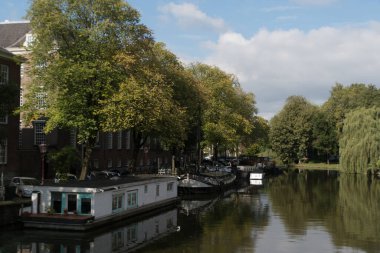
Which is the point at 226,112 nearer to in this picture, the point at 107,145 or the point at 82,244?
the point at 107,145

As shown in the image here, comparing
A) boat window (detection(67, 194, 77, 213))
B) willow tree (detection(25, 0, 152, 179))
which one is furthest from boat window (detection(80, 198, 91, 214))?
willow tree (detection(25, 0, 152, 179))

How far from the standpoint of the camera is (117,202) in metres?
37.7

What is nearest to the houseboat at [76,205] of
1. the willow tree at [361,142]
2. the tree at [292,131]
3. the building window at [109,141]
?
the building window at [109,141]

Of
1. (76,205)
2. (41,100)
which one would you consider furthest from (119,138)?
(76,205)

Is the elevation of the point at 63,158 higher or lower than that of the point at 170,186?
higher

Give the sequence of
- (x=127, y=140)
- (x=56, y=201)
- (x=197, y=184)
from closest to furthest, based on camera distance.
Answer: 1. (x=56, y=201)
2. (x=197, y=184)
3. (x=127, y=140)

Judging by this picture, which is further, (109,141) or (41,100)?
(109,141)

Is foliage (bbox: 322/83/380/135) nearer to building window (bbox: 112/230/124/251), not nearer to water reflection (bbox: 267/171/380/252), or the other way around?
water reflection (bbox: 267/171/380/252)

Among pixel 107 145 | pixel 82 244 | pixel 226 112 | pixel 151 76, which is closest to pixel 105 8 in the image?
pixel 151 76

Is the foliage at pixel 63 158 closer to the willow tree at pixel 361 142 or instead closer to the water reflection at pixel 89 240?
the water reflection at pixel 89 240

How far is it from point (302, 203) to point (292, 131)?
75.4 metres

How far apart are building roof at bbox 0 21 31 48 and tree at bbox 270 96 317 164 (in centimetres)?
7997

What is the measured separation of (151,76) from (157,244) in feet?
68.1

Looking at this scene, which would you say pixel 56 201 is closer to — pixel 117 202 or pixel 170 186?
pixel 117 202
